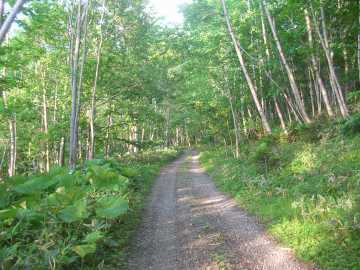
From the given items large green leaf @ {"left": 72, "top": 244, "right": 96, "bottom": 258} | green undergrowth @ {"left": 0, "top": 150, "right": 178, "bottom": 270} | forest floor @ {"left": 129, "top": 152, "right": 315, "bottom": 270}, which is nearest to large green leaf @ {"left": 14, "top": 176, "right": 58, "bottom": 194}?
green undergrowth @ {"left": 0, "top": 150, "right": 178, "bottom": 270}

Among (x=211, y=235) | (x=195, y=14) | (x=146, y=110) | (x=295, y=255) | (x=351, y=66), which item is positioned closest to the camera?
(x=295, y=255)

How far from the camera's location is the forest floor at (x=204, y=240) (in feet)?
20.4

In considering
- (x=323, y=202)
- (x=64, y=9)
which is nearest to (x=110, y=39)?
(x=64, y=9)

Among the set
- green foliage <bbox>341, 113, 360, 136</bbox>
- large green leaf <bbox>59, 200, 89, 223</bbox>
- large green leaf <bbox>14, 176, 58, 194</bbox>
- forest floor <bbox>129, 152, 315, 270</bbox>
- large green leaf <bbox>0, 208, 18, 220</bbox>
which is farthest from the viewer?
green foliage <bbox>341, 113, 360, 136</bbox>

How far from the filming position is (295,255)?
629 centimetres

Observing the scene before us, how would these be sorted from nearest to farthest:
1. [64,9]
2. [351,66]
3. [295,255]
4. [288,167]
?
[295,255] < [288,167] < [64,9] < [351,66]

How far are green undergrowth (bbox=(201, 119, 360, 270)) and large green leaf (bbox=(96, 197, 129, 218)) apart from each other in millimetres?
3447

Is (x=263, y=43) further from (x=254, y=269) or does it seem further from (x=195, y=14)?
(x=254, y=269)

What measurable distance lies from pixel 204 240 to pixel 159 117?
16.0 metres

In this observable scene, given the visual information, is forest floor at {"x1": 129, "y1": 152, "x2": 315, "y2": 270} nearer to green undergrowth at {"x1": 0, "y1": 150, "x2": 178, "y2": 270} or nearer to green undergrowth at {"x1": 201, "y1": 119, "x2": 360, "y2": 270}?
green undergrowth at {"x1": 201, "y1": 119, "x2": 360, "y2": 270}

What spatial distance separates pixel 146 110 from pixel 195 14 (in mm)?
6681

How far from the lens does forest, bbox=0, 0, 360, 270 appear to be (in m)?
6.20

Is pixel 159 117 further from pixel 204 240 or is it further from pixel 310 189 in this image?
pixel 204 240

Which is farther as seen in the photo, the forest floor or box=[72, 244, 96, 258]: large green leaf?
the forest floor
